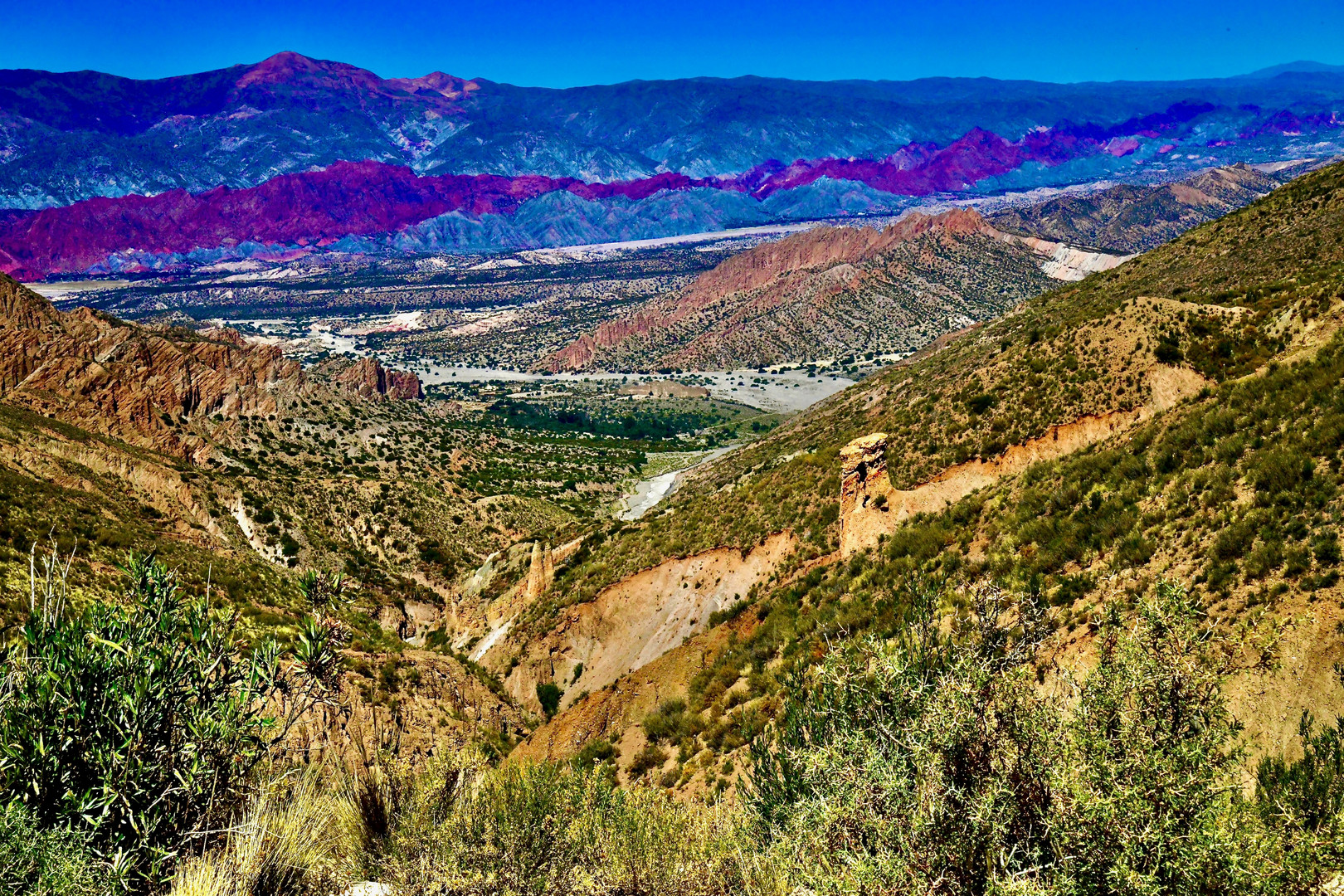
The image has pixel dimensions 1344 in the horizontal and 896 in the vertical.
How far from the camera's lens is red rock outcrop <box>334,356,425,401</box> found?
8356 cm

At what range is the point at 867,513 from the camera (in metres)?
20.0

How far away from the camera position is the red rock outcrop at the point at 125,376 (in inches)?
1624

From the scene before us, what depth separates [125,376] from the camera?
150ft

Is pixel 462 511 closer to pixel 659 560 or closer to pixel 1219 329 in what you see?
pixel 659 560

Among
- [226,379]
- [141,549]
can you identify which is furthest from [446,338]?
[141,549]

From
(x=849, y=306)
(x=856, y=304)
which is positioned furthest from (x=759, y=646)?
(x=849, y=306)

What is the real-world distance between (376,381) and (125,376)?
4318cm

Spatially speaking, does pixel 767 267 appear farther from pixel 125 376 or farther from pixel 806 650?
pixel 806 650

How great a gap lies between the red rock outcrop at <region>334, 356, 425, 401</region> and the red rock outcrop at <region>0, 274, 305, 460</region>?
2130 centimetres

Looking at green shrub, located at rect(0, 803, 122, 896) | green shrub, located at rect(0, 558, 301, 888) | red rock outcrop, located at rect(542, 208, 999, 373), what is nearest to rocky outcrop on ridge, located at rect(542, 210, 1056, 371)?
red rock outcrop, located at rect(542, 208, 999, 373)

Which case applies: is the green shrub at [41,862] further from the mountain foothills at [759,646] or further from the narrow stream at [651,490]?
the narrow stream at [651,490]

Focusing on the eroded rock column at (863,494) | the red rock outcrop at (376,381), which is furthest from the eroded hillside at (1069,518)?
the red rock outcrop at (376,381)

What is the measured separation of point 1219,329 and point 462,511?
3767 cm

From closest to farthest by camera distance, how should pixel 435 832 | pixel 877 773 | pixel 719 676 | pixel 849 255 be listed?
pixel 877 773 → pixel 435 832 → pixel 719 676 → pixel 849 255
